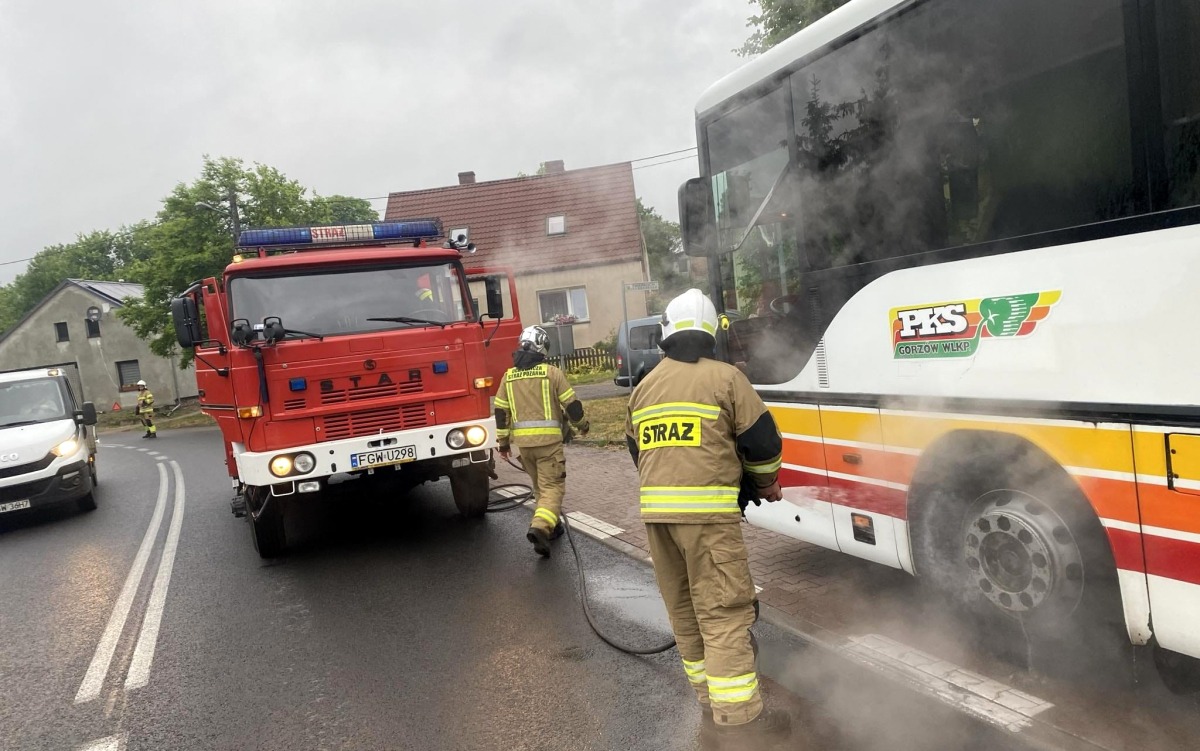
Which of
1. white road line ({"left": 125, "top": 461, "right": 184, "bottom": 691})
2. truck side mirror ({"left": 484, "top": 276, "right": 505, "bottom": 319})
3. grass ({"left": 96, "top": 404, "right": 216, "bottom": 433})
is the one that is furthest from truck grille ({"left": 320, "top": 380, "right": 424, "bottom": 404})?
grass ({"left": 96, "top": 404, "right": 216, "bottom": 433})

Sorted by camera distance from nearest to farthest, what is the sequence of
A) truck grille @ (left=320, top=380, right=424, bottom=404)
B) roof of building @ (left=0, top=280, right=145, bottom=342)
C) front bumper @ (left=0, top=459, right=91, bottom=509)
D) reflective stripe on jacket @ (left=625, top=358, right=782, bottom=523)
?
reflective stripe on jacket @ (left=625, top=358, right=782, bottom=523)
truck grille @ (left=320, top=380, right=424, bottom=404)
front bumper @ (left=0, top=459, right=91, bottom=509)
roof of building @ (left=0, top=280, right=145, bottom=342)

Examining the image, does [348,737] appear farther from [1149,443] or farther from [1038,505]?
[1149,443]

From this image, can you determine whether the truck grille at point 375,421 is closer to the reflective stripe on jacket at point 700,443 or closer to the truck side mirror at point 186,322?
the truck side mirror at point 186,322

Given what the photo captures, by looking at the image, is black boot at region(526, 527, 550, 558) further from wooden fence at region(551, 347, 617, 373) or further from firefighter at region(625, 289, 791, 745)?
wooden fence at region(551, 347, 617, 373)

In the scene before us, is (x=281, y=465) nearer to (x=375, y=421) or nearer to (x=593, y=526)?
(x=375, y=421)

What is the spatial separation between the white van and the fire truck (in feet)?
13.1

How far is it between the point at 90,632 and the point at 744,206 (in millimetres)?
5206

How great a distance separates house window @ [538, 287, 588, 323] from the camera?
27.4 metres

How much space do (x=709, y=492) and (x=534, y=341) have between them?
11.6ft

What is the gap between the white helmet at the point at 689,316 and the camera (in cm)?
323

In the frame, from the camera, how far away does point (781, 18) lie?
13391 mm

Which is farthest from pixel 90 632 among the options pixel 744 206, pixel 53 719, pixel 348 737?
pixel 744 206

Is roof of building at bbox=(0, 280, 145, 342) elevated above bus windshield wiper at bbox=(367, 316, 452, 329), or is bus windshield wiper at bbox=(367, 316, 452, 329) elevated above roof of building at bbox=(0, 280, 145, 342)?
roof of building at bbox=(0, 280, 145, 342)

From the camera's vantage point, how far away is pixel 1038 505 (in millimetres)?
3324
